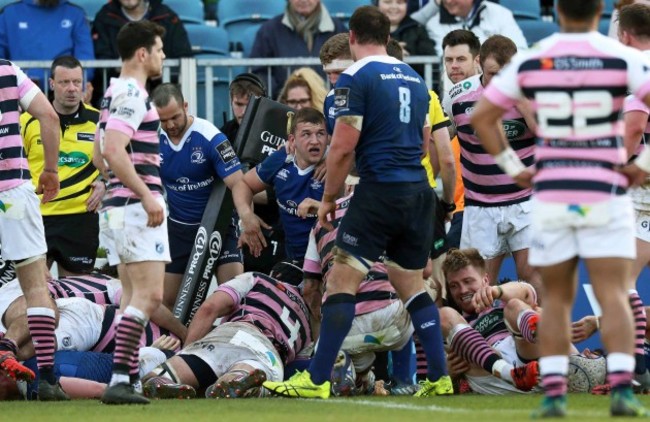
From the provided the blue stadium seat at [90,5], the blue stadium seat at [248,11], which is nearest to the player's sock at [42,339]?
the blue stadium seat at [90,5]

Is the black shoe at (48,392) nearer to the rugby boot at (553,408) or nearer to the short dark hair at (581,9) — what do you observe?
the rugby boot at (553,408)

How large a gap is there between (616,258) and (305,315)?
3.53 meters

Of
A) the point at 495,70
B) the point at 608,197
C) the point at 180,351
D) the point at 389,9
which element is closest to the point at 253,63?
the point at 389,9

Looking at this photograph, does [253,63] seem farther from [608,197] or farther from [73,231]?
[608,197]

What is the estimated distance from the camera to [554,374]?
6027mm

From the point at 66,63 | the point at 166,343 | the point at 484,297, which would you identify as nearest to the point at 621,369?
the point at 484,297

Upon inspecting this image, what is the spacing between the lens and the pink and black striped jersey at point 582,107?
6023 millimetres

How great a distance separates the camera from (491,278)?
978 centimetres

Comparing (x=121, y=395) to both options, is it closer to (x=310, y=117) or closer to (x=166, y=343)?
(x=166, y=343)

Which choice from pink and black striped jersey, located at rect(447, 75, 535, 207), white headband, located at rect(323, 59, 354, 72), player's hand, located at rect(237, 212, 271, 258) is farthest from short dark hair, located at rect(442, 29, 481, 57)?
player's hand, located at rect(237, 212, 271, 258)

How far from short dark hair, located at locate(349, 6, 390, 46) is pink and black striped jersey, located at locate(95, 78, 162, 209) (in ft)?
4.24

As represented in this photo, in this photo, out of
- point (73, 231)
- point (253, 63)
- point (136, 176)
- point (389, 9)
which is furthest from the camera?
point (389, 9)

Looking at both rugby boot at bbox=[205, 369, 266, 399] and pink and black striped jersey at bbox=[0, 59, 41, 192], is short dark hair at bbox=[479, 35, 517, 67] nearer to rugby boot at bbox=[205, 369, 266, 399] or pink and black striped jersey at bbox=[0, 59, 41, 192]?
rugby boot at bbox=[205, 369, 266, 399]

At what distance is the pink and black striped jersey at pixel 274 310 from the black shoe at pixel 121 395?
1565 millimetres
